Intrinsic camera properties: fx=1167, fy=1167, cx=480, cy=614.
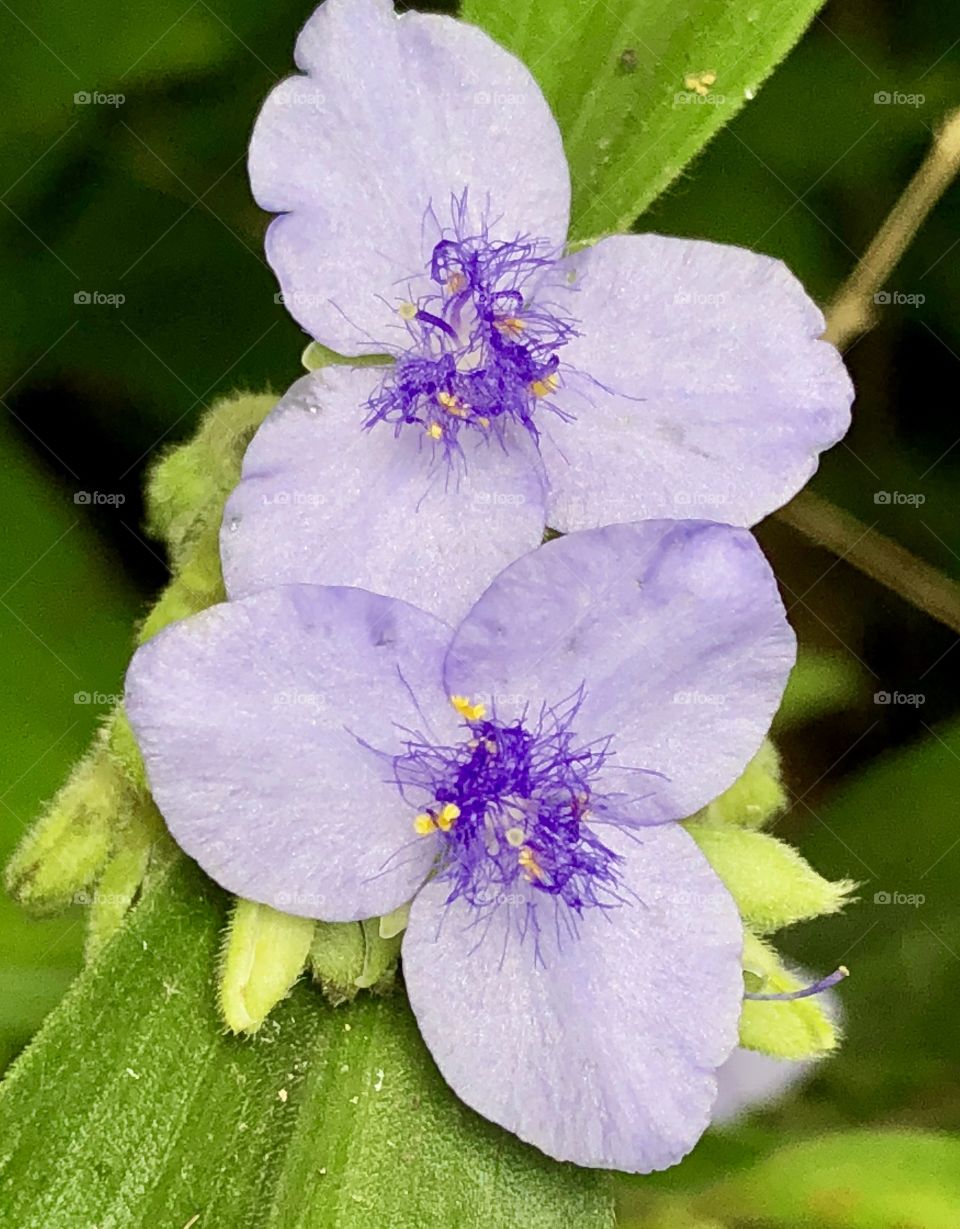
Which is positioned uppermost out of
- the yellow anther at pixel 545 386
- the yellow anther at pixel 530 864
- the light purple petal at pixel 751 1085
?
the yellow anther at pixel 545 386

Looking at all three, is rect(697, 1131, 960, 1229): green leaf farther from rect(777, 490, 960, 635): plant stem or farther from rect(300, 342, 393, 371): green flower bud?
rect(300, 342, 393, 371): green flower bud

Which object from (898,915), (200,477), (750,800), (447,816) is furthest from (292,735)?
(898,915)

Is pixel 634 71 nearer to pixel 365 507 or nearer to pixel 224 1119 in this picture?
pixel 365 507

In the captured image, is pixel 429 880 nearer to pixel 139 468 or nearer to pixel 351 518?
pixel 351 518

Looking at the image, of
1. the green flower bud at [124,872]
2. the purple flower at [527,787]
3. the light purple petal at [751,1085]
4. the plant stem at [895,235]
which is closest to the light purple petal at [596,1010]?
the purple flower at [527,787]

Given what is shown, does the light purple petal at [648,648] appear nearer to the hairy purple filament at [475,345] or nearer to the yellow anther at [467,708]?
the yellow anther at [467,708]

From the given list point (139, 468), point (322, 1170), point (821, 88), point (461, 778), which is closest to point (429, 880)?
point (461, 778)
